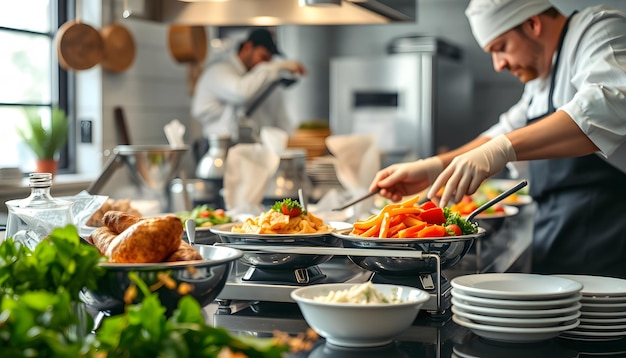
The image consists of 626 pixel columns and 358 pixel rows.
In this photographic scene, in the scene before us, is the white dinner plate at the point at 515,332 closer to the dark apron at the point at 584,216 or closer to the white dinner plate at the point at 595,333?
the white dinner plate at the point at 595,333

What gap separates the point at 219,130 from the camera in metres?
5.15

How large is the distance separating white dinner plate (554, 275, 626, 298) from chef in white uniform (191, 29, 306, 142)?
350cm

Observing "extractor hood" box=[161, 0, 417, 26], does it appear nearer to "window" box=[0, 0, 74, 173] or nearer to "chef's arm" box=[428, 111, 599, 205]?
"chef's arm" box=[428, 111, 599, 205]

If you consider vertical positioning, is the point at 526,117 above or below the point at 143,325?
above

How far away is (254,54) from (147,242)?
4016mm

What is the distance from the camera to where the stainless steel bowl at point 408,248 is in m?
1.51

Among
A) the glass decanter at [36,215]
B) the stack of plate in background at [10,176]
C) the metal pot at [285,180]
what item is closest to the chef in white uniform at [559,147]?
the metal pot at [285,180]

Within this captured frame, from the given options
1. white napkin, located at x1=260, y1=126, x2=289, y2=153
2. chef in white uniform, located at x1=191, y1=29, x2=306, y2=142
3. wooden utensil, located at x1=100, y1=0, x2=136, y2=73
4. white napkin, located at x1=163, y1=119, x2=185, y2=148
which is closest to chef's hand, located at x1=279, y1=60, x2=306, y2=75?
chef in white uniform, located at x1=191, y1=29, x2=306, y2=142

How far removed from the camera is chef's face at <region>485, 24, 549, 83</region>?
2631 mm

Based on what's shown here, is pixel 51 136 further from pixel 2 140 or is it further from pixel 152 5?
pixel 152 5

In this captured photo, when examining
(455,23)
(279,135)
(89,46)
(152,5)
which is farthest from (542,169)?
(455,23)

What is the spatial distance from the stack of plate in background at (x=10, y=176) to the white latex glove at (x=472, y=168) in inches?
87.3

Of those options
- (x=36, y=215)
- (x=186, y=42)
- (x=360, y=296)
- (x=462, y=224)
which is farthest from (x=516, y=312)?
(x=186, y=42)

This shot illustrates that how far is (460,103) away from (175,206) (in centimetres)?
318
